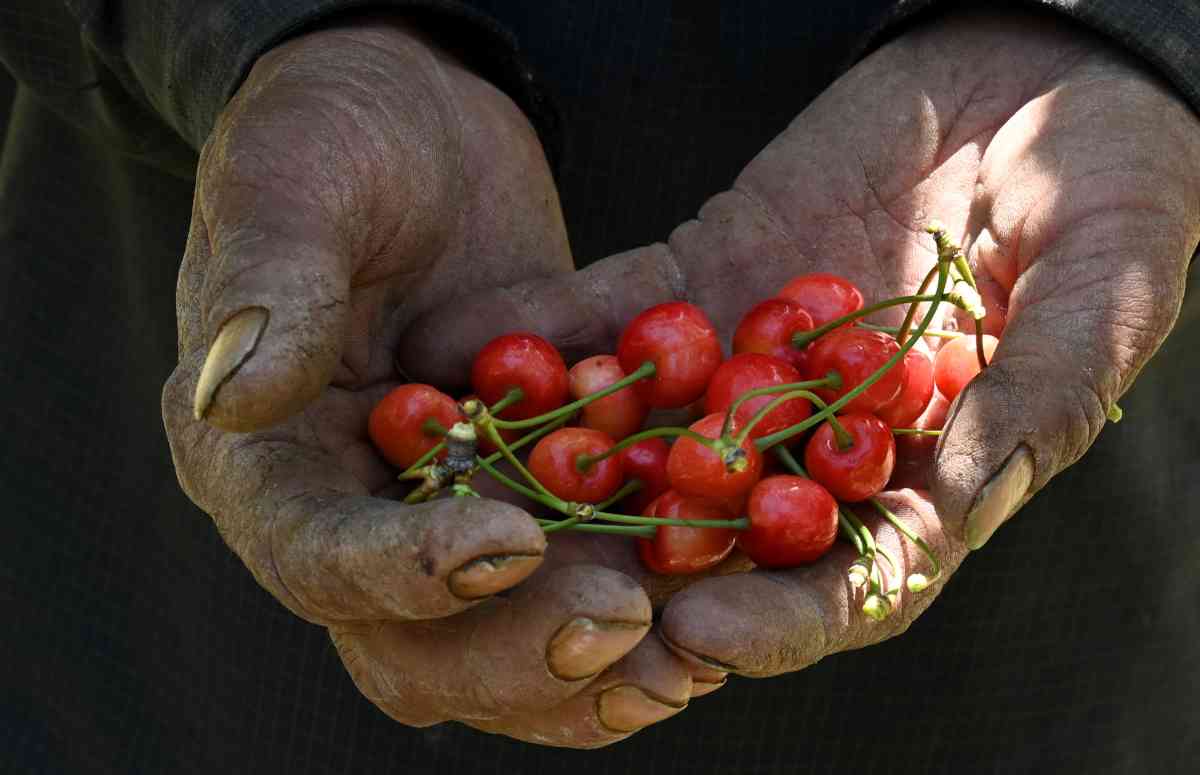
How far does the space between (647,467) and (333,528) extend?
561mm

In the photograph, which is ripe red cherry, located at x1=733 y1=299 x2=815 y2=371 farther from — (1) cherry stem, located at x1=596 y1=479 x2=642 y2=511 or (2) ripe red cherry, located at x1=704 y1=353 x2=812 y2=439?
(1) cherry stem, located at x1=596 y1=479 x2=642 y2=511

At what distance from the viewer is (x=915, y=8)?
2311mm

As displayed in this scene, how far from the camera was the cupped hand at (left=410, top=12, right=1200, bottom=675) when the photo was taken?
1547mm

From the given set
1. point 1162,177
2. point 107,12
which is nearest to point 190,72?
point 107,12

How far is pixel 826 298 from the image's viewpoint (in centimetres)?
200

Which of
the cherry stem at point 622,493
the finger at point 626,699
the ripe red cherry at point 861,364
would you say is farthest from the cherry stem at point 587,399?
the finger at point 626,699

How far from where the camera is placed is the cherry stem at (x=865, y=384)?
1717mm

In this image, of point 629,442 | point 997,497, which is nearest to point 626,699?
point 629,442

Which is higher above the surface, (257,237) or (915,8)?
(915,8)

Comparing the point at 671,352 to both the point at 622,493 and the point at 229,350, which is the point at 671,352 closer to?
the point at 622,493

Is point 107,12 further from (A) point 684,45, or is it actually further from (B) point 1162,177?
(B) point 1162,177

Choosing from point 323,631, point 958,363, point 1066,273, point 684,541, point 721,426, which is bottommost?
point 323,631

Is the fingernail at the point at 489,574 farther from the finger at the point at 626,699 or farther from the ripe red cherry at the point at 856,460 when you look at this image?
the ripe red cherry at the point at 856,460

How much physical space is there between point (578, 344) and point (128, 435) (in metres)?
1.19
